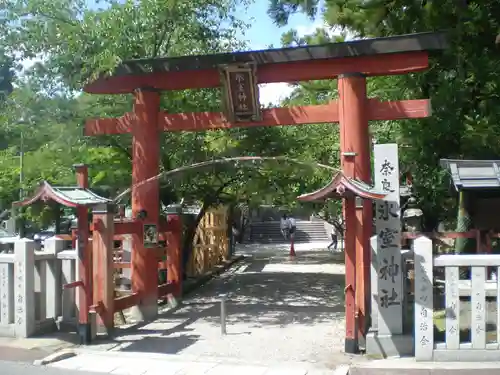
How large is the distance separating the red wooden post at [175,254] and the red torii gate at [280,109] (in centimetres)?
120

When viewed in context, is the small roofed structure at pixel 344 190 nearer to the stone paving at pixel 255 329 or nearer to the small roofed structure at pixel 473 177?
the small roofed structure at pixel 473 177

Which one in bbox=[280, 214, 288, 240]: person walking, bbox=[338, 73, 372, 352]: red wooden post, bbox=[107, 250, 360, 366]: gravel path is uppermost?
bbox=[338, 73, 372, 352]: red wooden post

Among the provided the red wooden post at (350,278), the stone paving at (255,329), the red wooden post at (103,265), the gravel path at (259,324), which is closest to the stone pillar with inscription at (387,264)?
the red wooden post at (350,278)

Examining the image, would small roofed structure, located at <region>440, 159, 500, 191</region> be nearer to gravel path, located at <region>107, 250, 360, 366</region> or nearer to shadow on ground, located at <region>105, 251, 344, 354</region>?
gravel path, located at <region>107, 250, 360, 366</region>

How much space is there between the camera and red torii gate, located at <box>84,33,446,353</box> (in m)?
10.2

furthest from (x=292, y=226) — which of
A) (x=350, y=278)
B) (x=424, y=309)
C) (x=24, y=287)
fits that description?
(x=424, y=309)

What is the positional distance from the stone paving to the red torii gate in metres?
0.96

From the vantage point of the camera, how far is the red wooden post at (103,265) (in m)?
9.62

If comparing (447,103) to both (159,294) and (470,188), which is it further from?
(159,294)

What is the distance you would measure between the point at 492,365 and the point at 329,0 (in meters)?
9.65

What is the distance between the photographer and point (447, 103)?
12.0m

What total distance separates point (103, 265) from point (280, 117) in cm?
421

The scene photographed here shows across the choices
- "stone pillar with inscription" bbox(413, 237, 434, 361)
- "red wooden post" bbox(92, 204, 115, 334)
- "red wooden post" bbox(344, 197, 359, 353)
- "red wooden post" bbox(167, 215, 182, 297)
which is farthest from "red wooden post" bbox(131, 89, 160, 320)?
"stone pillar with inscription" bbox(413, 237, 434, 361)

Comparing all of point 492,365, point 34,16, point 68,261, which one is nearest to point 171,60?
point 34,16
